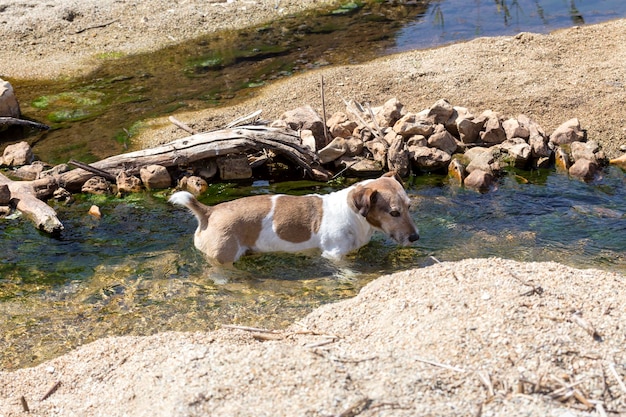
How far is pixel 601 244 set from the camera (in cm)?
782

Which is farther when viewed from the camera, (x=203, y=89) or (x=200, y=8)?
(x=200, y=8)

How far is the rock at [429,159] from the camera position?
9808 mm

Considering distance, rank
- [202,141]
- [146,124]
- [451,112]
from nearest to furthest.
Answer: [202,141] → [451,112] → [146,124]

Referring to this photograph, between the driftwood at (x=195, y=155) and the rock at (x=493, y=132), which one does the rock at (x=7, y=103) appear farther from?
the rock at (x=493, y=132)

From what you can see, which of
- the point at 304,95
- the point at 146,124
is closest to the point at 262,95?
the point at 304,95

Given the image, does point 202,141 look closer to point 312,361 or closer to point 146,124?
point 146,124

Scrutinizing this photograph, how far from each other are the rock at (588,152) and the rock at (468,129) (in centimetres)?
128

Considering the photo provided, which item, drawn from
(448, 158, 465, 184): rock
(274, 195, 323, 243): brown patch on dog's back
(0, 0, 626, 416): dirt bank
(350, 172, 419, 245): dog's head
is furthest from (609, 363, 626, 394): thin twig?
(448, 158, 465, 184): rock

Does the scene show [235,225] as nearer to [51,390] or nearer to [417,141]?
[51,390]

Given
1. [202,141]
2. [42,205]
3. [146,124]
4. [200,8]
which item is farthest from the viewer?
[200,8]

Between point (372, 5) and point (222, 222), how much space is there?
43.6 feet

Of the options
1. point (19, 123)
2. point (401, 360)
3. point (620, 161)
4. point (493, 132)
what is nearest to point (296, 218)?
point (401, 360)

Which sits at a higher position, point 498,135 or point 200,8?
point 200,8

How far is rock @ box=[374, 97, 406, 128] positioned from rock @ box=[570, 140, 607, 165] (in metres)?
2.41
